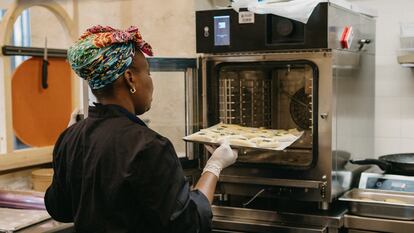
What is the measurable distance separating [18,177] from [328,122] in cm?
199

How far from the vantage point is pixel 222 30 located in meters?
2.55

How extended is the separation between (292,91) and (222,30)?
0.49m

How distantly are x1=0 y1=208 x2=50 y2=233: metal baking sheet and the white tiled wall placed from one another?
77.2 inches

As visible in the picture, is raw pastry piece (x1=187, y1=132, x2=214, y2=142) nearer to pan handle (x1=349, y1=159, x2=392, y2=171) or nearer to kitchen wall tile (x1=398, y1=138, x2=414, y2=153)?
pan handle (x1=349, y1=159, x2=392, y2=171)

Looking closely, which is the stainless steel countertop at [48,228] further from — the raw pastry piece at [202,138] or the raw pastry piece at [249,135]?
the raw pastry piece at [249,135]

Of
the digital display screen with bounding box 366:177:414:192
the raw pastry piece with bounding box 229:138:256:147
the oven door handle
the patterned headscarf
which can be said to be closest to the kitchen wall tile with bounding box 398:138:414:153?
the digital display screen with bounding box 366:177:414:192

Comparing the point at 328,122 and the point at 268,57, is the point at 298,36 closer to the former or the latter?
the point at 268,57

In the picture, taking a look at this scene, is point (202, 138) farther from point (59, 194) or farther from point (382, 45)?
point (382, 45)

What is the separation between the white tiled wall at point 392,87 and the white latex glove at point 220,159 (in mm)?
1403

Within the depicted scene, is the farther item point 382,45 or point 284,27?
point 382,45

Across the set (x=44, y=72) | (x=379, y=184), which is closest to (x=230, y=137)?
(x=379, y=184)

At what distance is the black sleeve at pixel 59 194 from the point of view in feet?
6.26

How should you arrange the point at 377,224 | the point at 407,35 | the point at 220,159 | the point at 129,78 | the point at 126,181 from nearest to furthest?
the point at 126,181, the point at 129,78, the point at 220,159, the point at 377,224, the point at 407,35

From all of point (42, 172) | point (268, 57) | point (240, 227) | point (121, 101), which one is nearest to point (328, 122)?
point (268, 57)
